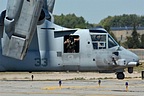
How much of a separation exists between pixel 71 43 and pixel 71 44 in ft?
0.23

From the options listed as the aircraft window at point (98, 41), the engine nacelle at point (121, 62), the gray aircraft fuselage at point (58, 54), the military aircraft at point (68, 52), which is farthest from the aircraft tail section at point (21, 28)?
the engine nacelle at point (121, 62)

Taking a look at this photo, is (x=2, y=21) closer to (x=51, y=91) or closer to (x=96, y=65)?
(x=96, y=65)

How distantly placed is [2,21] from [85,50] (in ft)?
18.1

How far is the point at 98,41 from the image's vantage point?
35.0 metres

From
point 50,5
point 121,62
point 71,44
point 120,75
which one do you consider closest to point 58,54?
point 71,44

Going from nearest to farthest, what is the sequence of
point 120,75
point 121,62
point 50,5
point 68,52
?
point 68,52 < point 121,62 < point 120,75 < point 50,5

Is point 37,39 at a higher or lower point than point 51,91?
higher

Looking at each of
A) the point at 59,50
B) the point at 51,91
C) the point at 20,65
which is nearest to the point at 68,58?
the point at 59,50

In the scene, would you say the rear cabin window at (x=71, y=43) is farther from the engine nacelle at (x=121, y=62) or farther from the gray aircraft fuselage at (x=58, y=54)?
the engine nacelle at (x=121, y=62)

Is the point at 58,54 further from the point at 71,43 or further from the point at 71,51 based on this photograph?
the point at 71,43

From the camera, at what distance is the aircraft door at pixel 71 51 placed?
114ft

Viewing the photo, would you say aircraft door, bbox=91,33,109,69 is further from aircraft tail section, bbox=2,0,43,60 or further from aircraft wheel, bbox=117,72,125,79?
aircraft tail section, bbox=2,0,43,60

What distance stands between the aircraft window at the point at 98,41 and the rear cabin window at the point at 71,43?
1025mm

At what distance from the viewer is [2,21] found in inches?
1303
